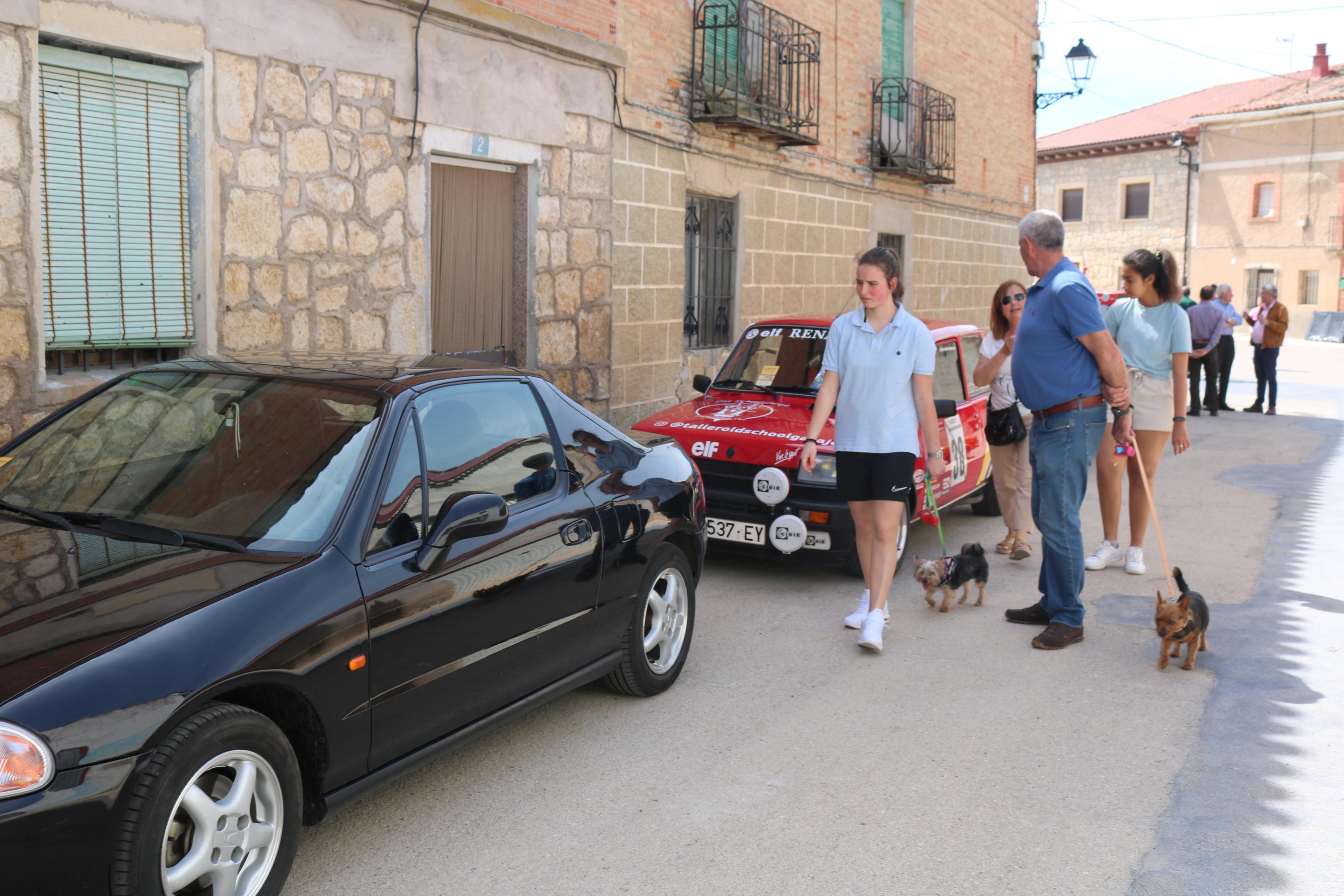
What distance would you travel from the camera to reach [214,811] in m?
2.77

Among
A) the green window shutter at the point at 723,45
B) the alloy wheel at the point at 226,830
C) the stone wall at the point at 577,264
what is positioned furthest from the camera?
the green window shutter at the point at 723,45

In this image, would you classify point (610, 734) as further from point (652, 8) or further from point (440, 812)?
point (652, 8)

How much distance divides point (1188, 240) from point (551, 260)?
41749mm

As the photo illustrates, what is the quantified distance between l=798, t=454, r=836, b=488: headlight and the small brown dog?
1.91 m

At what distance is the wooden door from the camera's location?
29.9 ft

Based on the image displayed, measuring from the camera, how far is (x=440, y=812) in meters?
3.76

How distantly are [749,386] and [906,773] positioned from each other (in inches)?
153

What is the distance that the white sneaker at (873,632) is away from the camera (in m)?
5.50

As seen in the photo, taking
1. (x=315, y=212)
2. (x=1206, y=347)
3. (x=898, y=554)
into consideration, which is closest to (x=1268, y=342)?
(x=1206, y=347)

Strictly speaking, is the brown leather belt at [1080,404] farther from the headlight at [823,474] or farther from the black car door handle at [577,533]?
the black car door handle at [577,533]

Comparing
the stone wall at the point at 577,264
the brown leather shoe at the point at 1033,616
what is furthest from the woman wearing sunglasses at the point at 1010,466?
the stone wall at the point at 577,264

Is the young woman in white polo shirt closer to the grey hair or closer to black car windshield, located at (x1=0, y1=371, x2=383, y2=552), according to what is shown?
the grey hair

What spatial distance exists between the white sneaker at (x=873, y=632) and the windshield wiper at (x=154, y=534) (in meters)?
3.21

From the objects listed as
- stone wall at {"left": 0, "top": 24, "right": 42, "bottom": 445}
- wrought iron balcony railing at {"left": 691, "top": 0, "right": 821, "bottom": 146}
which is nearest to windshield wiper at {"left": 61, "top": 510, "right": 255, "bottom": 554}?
stone wall at {"left": 0, "top": 24, "right": 42, "bottom": 445}
